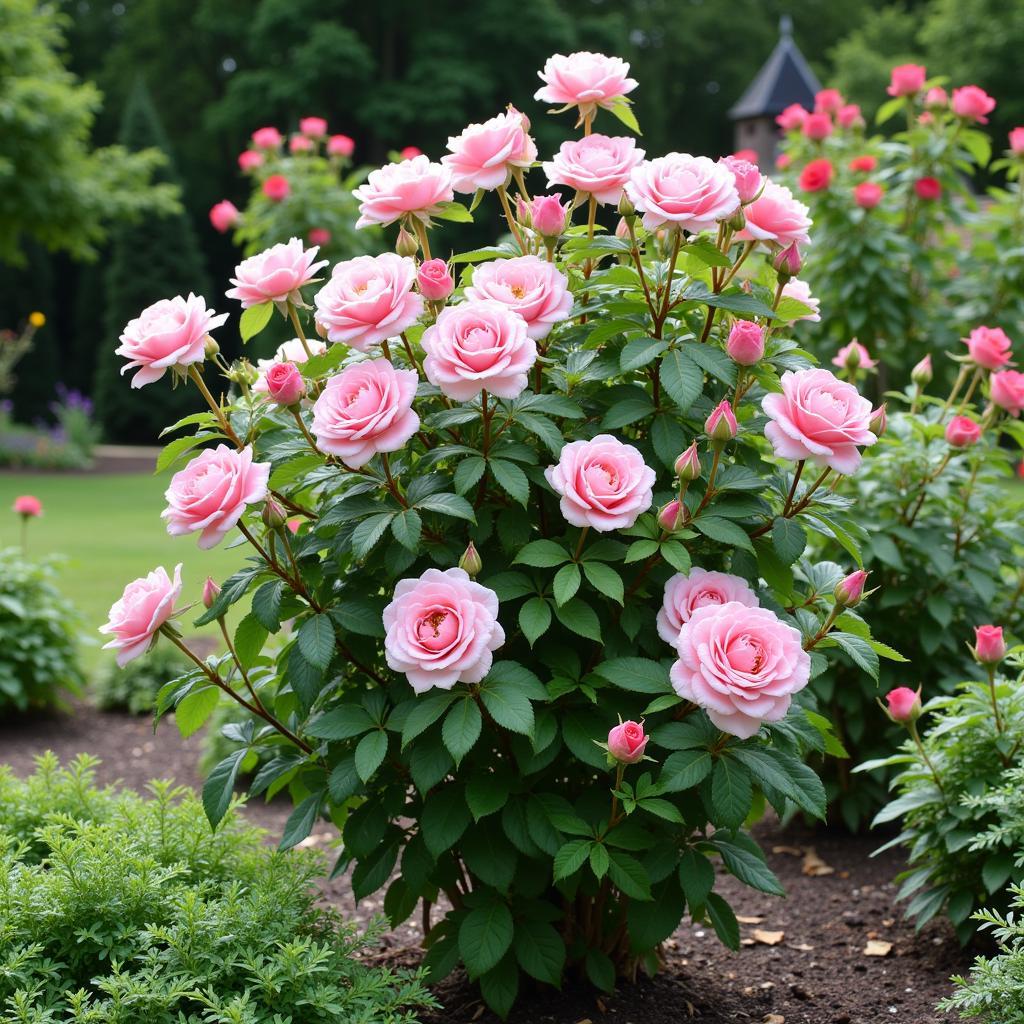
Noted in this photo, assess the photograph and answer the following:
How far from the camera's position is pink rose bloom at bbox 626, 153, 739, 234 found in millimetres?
2002

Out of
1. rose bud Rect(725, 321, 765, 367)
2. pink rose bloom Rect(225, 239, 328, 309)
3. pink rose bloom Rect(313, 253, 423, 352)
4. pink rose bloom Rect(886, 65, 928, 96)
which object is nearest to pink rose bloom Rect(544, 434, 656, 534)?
rose bud Rect(725, 321, 765, 367)

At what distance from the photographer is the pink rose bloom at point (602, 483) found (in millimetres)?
1935

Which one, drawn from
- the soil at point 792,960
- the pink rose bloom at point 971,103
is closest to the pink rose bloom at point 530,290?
the soil at point 792,960

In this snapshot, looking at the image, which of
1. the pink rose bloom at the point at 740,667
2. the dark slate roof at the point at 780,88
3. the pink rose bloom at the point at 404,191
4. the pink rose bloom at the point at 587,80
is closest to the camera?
the pink rose bloom at the point at 740,667

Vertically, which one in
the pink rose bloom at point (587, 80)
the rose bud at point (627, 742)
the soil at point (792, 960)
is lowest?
the soil at point (792, 960)

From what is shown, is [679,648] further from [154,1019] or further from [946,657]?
[946,657]

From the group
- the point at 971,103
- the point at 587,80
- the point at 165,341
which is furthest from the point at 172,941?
the point at 971,103

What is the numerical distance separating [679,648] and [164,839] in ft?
3.95

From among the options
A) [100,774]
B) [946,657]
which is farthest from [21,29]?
[946,657]

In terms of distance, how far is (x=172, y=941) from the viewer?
1.96 m

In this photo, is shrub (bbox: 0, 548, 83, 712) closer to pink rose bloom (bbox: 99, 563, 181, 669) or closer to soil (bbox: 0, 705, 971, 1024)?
soil (bbox: 0, 705, 971, 1024)

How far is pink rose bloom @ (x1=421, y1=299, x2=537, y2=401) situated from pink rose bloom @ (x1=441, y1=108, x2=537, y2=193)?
37 centimetres

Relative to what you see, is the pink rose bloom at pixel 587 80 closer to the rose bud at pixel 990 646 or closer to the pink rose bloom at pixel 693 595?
the pink rose bloom at pixel 693 595

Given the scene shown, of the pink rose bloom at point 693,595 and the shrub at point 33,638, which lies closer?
the pink rose bloom at point 693,595
